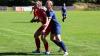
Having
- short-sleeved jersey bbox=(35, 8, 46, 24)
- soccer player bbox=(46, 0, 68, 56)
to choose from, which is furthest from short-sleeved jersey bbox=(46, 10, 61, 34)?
short-sleeved jersey bbox=(35, 8, 46, 24)

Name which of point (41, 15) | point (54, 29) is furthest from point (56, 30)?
point (41, 15)

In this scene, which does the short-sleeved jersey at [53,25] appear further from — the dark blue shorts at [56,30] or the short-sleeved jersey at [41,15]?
the short-sleeved jersey at [41,15]

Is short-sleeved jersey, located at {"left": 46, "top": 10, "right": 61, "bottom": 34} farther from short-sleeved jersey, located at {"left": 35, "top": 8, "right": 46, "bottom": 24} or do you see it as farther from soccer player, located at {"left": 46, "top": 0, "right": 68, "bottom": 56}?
short-sleeved jersey, located at {"left": 35, "top": 8, "right": 46, "bottom": 24}

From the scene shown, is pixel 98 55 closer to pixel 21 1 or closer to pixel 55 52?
pixel 55 52

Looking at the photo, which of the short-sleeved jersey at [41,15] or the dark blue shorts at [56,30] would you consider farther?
the short-sleeved jersey at [41,15]

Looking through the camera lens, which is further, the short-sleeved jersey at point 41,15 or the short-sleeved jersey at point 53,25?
the short-sleeved jersey at point 41,15

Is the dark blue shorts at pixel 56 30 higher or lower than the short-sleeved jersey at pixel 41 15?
lower

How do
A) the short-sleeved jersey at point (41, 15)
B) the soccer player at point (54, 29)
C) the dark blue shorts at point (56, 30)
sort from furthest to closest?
the short-sleeved jersey at point (41, 15) → the dark blue shorts at point (56, 30) → the soccer player at point (54, 29)

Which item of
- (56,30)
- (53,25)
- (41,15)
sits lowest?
(56,30)

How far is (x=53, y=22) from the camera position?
15.5m

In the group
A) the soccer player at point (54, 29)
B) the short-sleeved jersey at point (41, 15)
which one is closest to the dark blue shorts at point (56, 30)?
the soccer player at point (54, 29)

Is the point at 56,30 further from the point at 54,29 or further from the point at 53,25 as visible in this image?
the point at 53,25

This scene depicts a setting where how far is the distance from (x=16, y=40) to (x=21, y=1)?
81159mm

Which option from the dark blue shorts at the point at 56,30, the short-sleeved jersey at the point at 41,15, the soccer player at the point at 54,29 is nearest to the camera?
the soccer player at the point at 54,29
